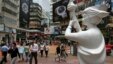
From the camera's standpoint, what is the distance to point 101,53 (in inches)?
229

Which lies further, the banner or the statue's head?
the banner

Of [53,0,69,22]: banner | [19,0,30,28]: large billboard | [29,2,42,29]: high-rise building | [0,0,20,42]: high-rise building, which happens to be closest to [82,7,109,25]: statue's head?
[19,0,30,28]: large billboard

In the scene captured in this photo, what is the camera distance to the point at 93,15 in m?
5.95

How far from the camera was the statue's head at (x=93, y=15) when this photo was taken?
5891mm

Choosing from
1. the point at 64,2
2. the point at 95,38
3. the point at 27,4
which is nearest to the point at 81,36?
the point at 95,38

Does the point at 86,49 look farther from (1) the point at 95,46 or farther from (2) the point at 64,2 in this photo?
(2) the point at 64,2

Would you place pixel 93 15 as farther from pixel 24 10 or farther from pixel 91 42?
pixel 24 10

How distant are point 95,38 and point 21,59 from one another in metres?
23.3

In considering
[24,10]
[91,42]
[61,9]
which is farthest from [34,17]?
[91,42]

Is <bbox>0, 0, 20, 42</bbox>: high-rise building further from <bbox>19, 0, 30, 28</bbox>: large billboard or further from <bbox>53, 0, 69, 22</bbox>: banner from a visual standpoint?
<bbox>53, 0, 69, 22</bbox>: banner

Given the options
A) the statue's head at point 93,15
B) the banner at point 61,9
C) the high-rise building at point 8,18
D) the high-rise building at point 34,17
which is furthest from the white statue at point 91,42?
the high-rise building at point 34,17

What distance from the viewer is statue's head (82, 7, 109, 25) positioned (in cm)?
589

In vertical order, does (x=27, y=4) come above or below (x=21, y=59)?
above

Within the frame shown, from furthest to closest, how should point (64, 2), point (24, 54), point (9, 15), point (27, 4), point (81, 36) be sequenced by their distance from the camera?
point (9, 15) → point (64, 2) → point (27, 4) → point (24, 54) → point (81, 36)
